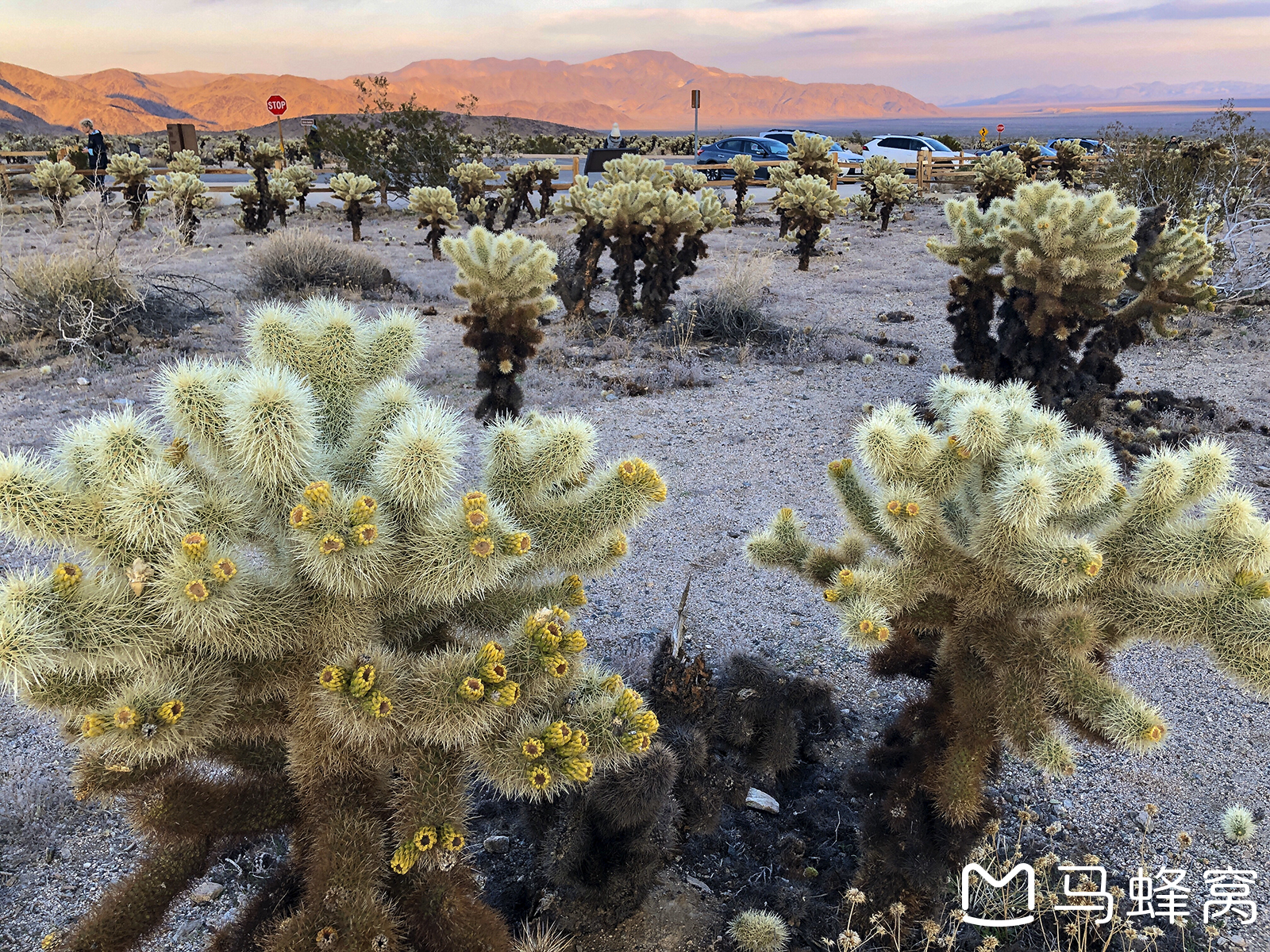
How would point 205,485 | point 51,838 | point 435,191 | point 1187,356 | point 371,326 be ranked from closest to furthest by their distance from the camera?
point 205,485 → point 371,326 → point 51,838 → point 1187,356 → point 435,191

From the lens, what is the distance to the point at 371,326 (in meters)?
2.58

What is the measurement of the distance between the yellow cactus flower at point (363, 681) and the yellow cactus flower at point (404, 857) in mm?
416

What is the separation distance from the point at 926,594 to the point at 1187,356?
8.93 meters

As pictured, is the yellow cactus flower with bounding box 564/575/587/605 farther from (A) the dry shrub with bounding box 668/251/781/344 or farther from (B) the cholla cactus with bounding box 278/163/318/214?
(B) the cholla cactus with bounding box 278/163/318/214

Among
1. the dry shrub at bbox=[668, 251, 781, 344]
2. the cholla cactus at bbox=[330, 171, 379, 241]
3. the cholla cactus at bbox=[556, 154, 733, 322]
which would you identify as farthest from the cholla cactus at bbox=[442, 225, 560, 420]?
the cholla cactus at bbox=[330, 171, 379, 241]

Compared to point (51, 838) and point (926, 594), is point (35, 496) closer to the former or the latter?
point (51, 838)

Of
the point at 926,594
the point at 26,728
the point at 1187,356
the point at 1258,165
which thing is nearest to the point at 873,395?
the point at 1187,356

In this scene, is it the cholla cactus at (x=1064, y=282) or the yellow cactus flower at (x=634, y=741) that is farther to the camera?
the cholla cactus at (x=1064, y=282)

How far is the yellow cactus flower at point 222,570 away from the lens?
1.77 meters

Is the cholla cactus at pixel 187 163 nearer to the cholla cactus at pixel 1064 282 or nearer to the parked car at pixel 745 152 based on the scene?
the parked car at pixel 745 152

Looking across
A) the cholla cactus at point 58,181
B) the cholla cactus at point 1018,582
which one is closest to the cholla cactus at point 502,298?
the cholla cactus at point 1018,582

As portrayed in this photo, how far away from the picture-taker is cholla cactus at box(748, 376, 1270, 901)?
2271 millimetres

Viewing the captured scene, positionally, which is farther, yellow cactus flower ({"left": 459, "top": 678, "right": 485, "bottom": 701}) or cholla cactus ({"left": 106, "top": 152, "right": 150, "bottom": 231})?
cholla cactus ({"left": 106, "top": 152, "right": 150, "bottom": 231})

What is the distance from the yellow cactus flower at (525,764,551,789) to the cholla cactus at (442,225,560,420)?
16.6 feet
